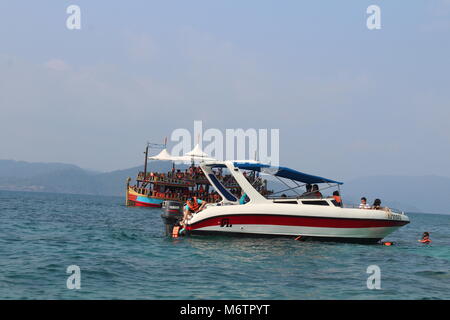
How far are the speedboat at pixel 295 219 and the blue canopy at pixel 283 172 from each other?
0.78m

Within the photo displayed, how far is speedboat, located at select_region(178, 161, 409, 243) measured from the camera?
65.4 feet

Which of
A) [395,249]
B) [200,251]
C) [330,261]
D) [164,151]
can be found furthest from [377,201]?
[164,151]

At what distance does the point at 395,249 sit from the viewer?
21016 millimetres

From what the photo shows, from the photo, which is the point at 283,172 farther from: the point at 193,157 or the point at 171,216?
the point at 193,157

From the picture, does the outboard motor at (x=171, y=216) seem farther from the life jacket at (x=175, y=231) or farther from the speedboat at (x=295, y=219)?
the speedboat at (x=295, y=219)

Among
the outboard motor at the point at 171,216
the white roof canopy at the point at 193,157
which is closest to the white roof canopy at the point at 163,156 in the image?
the white roof canopy at the point at 193,157

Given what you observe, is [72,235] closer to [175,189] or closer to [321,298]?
[321,298]

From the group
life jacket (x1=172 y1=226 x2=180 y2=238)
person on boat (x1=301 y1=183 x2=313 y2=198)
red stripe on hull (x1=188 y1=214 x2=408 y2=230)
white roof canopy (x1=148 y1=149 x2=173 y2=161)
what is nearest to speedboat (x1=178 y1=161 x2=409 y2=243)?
red stripe on hull (x1=188 y1=214 x2=408 y2=230)

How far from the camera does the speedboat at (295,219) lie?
65.4 feet

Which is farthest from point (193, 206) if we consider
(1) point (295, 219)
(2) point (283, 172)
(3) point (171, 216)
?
(1) point (295, 219)

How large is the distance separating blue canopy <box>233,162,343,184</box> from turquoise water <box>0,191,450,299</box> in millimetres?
3309

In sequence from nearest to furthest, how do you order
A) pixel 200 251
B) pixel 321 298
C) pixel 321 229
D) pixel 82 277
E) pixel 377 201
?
pixel 321 298 → pixel 82 277 → pixel 200 251 → pixel 321 229 → pixel 377 201

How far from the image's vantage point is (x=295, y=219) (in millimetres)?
19953

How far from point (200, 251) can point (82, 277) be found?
5.84 m
